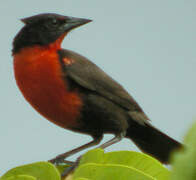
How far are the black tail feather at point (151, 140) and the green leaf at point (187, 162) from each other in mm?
3509

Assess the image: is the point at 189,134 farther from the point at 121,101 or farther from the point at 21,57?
the point at 121,101

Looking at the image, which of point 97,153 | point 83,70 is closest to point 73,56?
point 83,70

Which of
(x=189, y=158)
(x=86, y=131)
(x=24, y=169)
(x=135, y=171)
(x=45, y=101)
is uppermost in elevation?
(x=189, y=158)

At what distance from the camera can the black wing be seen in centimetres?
347

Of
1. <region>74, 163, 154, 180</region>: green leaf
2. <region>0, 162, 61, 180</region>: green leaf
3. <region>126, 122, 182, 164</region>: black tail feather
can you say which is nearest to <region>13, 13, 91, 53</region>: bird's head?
<region>126, 122, 182, 164</region>: black tail feather

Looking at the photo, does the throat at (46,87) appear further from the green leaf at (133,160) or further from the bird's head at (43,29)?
the green leaf at (133,160)

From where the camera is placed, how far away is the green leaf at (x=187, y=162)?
0.32 meters

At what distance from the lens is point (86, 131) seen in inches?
142

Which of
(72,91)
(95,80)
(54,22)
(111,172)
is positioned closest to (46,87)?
(72,91)

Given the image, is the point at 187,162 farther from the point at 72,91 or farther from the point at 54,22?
the point at 54,22

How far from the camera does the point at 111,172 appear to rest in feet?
3.29

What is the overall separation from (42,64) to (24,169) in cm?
187

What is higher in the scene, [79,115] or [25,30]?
[25,30]

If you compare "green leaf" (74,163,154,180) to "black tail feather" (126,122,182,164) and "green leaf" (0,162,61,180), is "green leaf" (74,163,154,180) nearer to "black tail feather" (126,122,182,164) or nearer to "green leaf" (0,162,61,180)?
"green leaf" (0,162,61,180)
